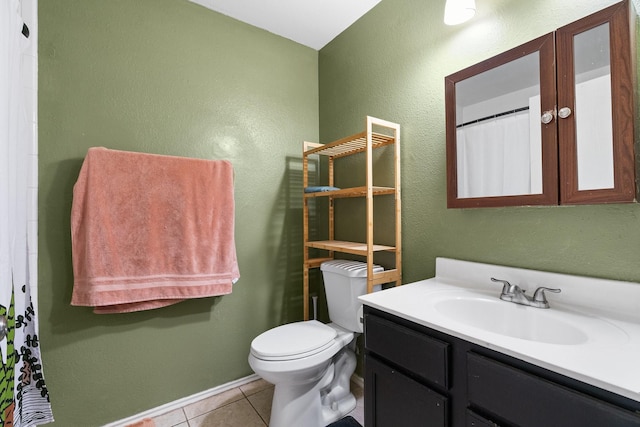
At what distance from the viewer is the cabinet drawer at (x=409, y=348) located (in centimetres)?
84

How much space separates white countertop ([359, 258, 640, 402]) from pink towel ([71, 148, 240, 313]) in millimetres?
970

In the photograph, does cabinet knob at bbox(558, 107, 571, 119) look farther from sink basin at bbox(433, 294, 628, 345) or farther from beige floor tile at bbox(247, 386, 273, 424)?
beige floor tile at bbox(247, 386, 273, 424)

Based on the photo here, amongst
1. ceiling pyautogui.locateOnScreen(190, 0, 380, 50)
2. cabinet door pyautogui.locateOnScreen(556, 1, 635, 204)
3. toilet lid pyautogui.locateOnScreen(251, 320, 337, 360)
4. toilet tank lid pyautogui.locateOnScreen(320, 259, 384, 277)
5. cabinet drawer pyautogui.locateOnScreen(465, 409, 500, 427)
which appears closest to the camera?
cabinet drawer pyautogui.locateOnScreen(465, 409, 500, 427)

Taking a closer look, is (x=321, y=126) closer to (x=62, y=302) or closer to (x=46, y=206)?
(x=46, y=206)

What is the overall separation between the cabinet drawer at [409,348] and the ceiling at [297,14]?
5.83 ft

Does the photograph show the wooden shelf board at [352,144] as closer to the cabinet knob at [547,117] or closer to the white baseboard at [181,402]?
the cabinet knob at [547,117]

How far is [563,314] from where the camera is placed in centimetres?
91

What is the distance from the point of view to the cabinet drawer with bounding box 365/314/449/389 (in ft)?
2.75

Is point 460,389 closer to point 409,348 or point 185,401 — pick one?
point 409,348

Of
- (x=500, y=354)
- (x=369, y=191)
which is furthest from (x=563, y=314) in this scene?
(x=369, y=191)

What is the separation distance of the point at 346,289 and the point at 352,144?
34.5 inches

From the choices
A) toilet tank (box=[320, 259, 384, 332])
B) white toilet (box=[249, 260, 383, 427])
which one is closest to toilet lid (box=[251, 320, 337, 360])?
white toilet (box=[249, 260, 383, 427])

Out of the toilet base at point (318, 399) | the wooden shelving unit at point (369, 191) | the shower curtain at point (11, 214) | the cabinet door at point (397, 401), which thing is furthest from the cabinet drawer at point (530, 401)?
the shower curtain at point (11, 214)

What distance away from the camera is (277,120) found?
199cm
